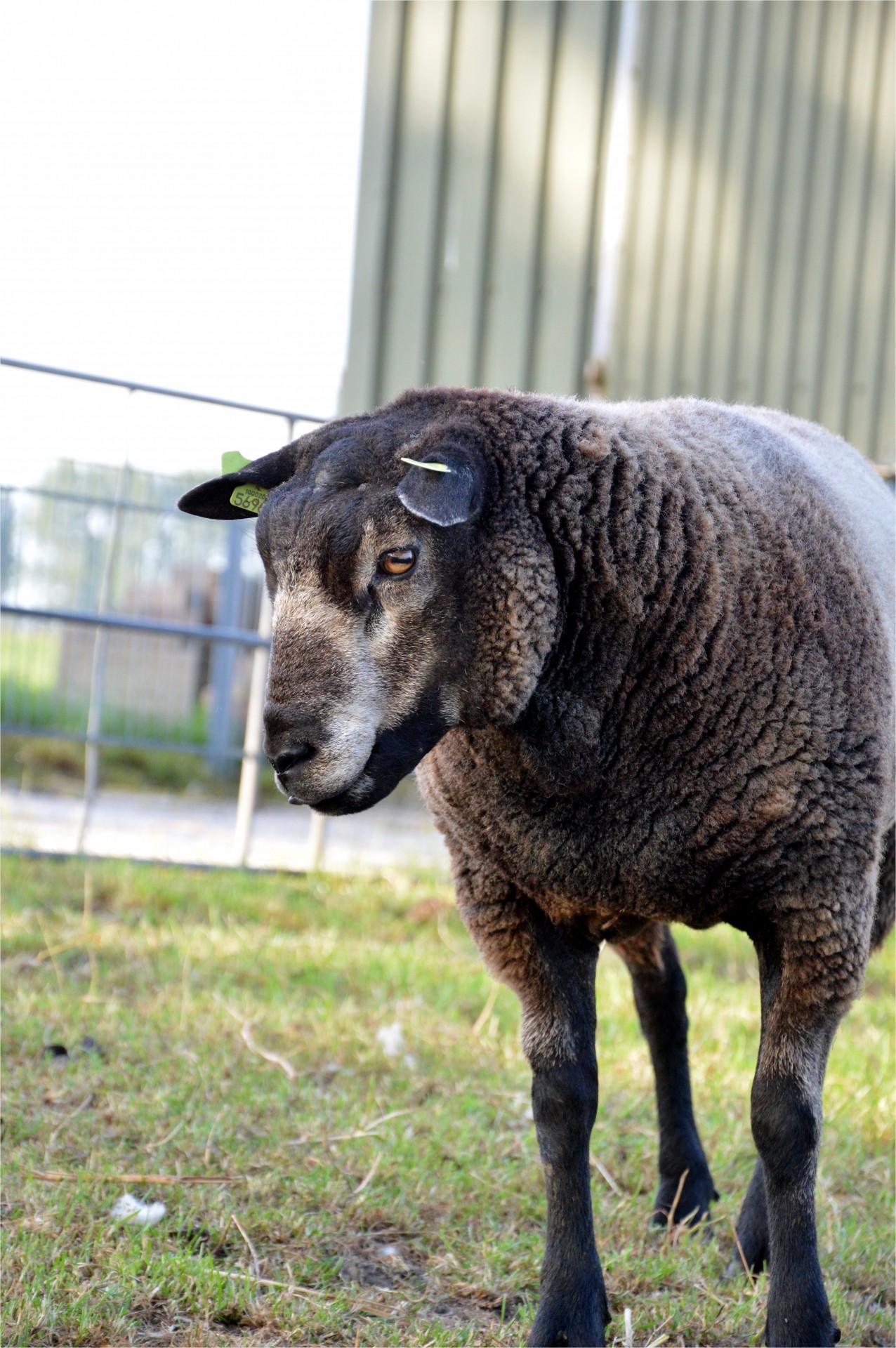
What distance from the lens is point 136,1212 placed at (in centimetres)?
261

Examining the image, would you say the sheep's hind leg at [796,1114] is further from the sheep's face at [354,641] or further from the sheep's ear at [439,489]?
the sheep's ear at [439,489]

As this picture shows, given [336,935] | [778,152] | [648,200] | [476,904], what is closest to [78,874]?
[336,935]

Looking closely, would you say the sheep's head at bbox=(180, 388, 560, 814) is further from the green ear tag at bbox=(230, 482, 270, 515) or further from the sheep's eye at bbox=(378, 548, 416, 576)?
the green ear tag at bbox=(230, 482, 270, 515)

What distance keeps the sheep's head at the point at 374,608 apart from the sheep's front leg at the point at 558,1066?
55cm

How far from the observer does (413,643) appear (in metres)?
2.15

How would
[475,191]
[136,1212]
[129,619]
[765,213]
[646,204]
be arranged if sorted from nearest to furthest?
1. [136,1212]
2. [129,619]
3. [475,191]
4. [646,204]
5. [765,213]

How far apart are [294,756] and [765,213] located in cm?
741

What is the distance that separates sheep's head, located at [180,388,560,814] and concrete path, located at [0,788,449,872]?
3.51 m

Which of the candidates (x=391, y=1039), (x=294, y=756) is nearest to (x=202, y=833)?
(x=391, y=1039)

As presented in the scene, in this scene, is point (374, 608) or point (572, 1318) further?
point (572, 1318)

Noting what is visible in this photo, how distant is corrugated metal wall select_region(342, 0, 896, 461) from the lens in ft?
23.4

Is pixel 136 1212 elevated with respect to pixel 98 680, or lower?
lower

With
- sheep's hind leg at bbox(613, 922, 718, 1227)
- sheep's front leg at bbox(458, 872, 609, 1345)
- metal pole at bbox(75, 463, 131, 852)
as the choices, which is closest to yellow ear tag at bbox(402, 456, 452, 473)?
sheep's front leg at bbox(458, 872, 609, 1345)

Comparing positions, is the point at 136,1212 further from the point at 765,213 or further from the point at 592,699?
the point at 765,213
